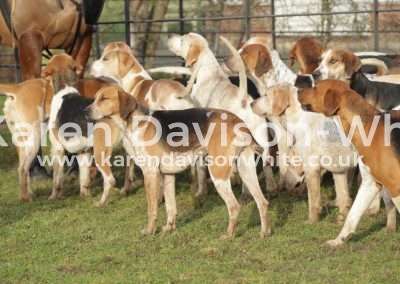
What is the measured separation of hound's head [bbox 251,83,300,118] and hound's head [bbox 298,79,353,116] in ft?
2.34

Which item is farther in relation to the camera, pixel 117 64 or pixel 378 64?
pixel 117 64

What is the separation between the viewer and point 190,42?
28.9 feet

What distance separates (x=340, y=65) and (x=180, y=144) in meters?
1.65

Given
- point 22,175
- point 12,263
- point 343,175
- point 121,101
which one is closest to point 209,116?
point 121,101

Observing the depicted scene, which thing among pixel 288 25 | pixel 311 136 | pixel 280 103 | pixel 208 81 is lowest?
pixel 311 136

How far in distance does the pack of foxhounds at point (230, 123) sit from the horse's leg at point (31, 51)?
0.74 meters

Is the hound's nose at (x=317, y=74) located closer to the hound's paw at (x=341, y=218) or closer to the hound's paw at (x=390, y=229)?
the hound's paw at (x=341, y=218)

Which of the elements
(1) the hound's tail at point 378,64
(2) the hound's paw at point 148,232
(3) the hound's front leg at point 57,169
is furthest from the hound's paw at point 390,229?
(3) the hound's front leg at point 57,169

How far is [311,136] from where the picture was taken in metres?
7.48

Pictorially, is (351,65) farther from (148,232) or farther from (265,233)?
(148,232)

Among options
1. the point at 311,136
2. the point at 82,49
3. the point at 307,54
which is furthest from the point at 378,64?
the point at 82,49

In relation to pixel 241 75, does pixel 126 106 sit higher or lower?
lower

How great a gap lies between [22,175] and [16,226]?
3.97ft

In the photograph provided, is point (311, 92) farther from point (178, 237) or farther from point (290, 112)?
point (178, 237)
